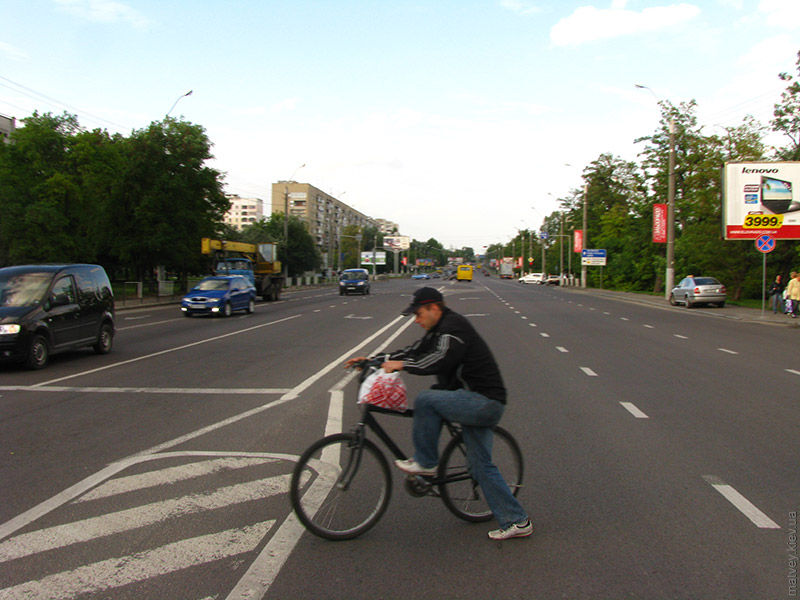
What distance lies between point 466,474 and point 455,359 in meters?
0.82

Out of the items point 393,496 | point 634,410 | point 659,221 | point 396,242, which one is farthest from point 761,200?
point 396,242

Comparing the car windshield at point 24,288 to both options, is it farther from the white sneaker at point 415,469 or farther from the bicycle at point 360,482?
the white sneaker at point 415,469

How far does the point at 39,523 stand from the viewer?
14.4ft

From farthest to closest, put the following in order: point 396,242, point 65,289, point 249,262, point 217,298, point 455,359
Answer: point 396,242 < point 249,262 < point 217,298 < point 65,289 < point 455,359

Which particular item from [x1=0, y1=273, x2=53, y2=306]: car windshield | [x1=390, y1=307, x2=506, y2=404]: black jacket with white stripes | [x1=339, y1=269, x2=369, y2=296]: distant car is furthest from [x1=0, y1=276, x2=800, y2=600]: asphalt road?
[x1=339, y1=269, x2=369, y2=296]: distant car

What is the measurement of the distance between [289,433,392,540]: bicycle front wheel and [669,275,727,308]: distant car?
31129 mm

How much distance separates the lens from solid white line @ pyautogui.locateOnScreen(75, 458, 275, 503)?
505 centimetres

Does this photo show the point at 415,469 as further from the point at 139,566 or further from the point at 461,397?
the point at 139,566

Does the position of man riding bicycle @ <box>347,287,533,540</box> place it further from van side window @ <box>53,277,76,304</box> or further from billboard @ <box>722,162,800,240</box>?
billboard @ <box>722,162,800,240</box>

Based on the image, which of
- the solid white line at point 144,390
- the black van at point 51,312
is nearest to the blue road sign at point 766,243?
the solid white line at point 144,390

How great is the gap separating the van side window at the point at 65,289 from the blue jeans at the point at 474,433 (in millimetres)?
10513

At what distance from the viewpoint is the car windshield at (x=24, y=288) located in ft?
38.9

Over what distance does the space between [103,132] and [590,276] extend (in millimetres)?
55335

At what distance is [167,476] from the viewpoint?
17.8ft
